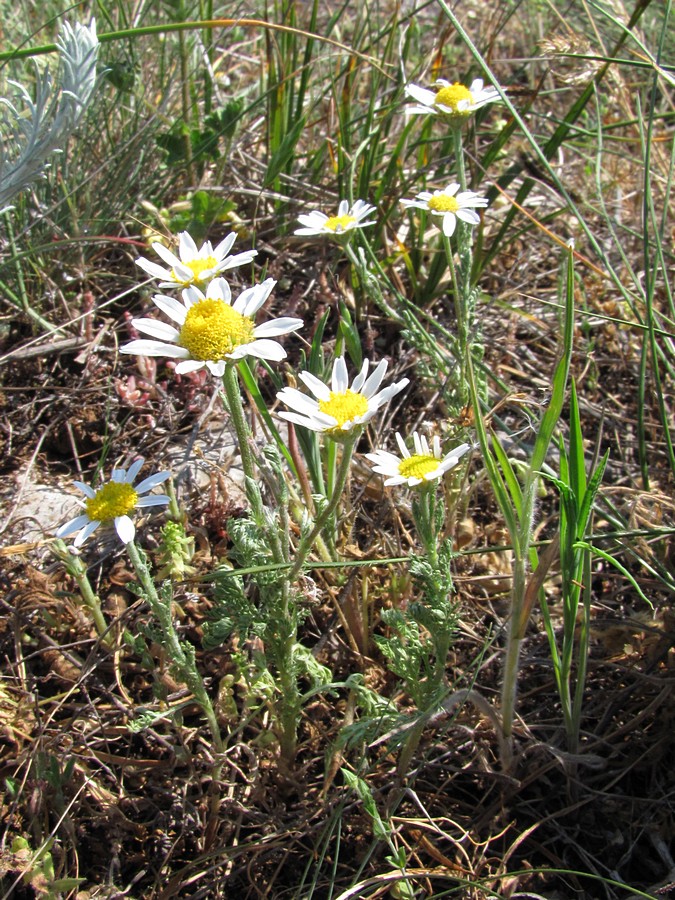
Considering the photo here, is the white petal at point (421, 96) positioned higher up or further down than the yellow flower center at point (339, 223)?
higher up

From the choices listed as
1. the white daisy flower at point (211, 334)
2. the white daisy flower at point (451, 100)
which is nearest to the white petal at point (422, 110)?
the white daisy flower at point (451, 100)

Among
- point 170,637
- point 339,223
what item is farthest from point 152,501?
point 339,223

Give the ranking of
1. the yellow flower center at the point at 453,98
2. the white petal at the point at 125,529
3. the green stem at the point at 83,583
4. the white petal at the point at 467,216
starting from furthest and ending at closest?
Answer: the yellow flower center at the point at 453,98, the white petal at the point at 467,216, the green stem at the point at 83,583, the white petal at the point at 125,529

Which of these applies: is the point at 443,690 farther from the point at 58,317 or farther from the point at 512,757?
the point at 58,317

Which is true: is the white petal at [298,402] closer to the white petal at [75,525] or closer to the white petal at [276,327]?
the white petal at [276,327]

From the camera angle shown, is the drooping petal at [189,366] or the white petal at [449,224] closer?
the drooping petal at [189,366]

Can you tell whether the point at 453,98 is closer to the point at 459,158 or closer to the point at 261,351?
the point at 459,158
